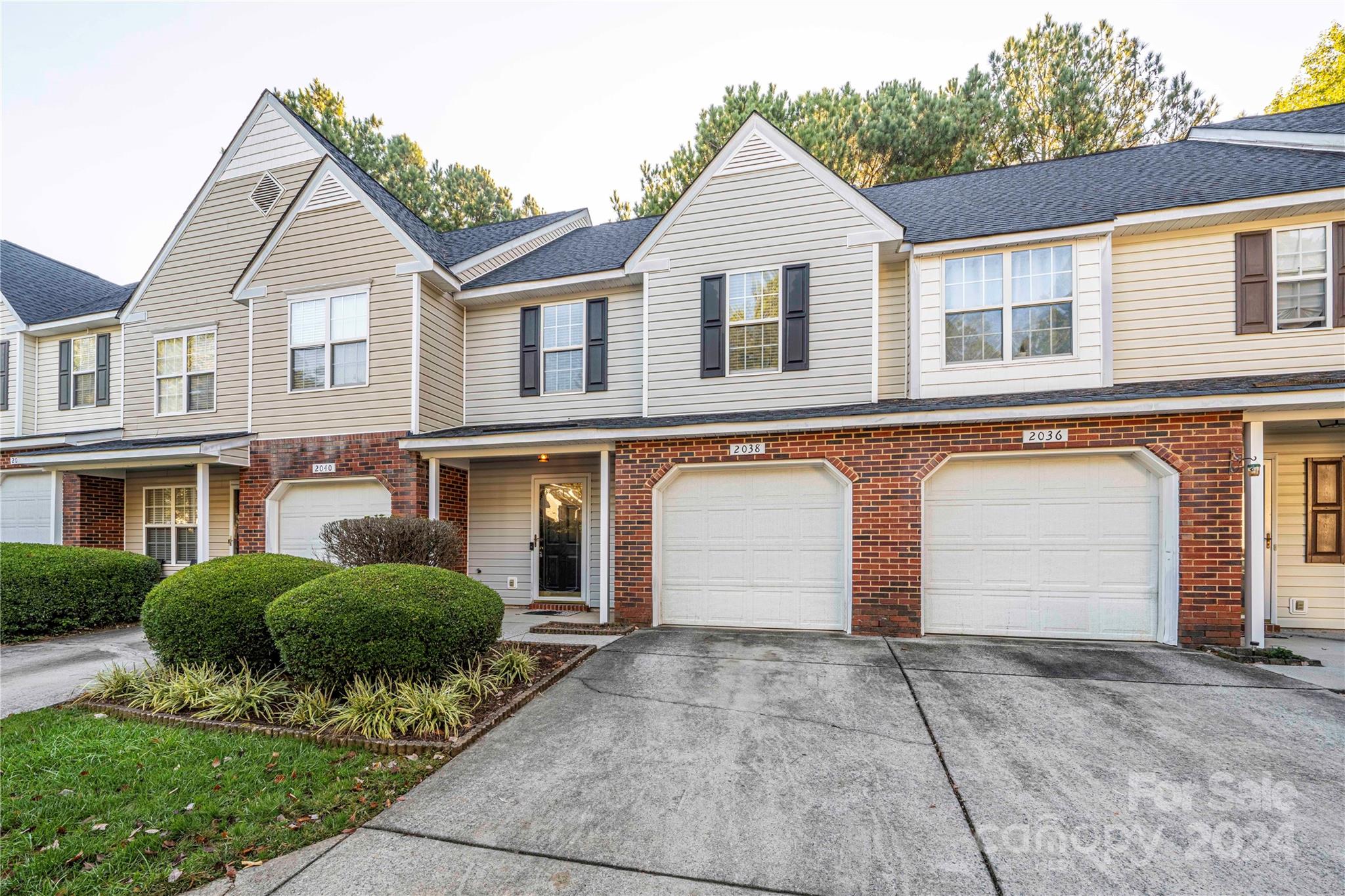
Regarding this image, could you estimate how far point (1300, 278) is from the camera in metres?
7.28

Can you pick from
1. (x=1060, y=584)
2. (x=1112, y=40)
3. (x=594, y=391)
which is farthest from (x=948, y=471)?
(x=1112, y=40)

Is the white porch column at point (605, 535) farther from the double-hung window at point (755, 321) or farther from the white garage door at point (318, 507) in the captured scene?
the white garage door at point (318, 507)

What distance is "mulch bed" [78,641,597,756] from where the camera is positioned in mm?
4043

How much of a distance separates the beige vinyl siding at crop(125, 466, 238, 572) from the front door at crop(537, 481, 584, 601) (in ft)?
19.9

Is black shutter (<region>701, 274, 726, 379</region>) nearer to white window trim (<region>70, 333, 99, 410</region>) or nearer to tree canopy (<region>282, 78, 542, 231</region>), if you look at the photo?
white window trim (<region>70, 333, 99, 410</region>)

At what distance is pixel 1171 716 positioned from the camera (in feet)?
14.7

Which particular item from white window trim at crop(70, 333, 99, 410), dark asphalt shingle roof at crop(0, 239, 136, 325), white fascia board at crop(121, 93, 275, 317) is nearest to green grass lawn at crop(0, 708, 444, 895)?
white fascia board at crop(121, 93, 275, 317)

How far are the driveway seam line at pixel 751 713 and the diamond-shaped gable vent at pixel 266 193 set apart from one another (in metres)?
10.9

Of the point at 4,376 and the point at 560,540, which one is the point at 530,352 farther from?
the point at 4,376

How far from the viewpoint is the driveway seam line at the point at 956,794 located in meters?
2.69

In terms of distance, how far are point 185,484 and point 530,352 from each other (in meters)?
7.99

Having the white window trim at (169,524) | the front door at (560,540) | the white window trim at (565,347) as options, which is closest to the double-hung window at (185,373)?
the white window trim at (169,524)

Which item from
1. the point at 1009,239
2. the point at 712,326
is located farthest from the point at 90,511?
the point at 1009,239

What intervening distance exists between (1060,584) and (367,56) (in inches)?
652
